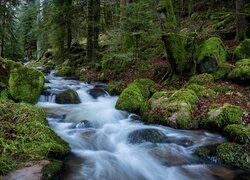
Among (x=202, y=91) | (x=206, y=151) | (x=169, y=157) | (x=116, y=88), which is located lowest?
(x=169, y=157)

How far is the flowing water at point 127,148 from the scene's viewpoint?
5930mm

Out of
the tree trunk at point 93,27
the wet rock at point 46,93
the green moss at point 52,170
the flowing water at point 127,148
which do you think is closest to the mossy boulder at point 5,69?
the wet rock at point 46,93

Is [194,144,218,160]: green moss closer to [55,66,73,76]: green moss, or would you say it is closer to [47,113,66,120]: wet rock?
[47,113,66,120]: wet rock

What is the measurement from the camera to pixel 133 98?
33.2ft

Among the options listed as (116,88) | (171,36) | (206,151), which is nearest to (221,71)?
(171,36)

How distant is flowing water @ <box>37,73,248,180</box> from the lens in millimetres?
5930

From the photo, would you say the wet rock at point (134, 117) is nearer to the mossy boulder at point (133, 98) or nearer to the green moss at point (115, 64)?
the mossy boulder at point (133, 98)

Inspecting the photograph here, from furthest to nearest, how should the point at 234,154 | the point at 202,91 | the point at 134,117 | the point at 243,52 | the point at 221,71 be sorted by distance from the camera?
the point at 243,52 < the point at 221,71 < the point at 202,91 < the point at 134,117 < the point at 234,154

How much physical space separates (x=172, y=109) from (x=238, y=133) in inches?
83.8

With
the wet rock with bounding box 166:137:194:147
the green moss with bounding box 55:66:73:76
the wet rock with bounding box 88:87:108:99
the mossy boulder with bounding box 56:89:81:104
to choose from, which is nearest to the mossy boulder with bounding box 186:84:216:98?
the wet rock with bounding box 166:137:194:147

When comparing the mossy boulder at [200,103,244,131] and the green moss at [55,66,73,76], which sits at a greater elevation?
the green moss at [55,66,73,76]

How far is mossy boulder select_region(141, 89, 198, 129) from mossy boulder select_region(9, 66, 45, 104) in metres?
4.17

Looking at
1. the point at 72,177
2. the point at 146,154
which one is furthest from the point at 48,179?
the point at 146,154

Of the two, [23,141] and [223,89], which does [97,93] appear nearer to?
[223,89]
